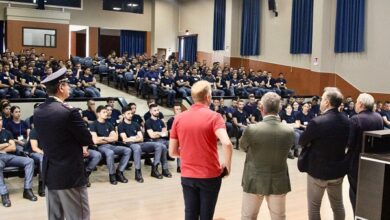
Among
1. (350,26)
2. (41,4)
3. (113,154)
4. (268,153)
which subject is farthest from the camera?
(41,4)

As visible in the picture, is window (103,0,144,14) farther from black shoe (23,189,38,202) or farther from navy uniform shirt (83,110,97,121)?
black shoe (23,189,38,202)

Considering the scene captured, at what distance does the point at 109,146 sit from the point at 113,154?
0.26m

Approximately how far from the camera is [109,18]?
726 inches

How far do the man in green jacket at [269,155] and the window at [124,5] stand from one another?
16307 mm

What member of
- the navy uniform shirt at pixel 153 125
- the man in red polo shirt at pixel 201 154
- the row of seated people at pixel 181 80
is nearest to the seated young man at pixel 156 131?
the navy uniform shirt at pixel 153 125

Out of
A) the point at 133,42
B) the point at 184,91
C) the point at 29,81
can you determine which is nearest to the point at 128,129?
the point at 29,81

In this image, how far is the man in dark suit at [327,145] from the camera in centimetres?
309

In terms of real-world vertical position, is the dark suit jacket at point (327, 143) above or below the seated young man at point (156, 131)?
above

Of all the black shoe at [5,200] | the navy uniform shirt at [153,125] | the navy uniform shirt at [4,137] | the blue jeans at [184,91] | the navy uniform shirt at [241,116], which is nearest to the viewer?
the black shoe at [5,200]

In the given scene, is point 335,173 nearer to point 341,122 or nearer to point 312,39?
point 341,122

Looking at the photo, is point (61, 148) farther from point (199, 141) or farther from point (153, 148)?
point (153, 148)

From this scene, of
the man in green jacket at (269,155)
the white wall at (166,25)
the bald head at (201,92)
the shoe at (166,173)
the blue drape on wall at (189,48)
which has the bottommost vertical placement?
the shoe at (166,173)

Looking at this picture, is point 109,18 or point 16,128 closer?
point 16,128

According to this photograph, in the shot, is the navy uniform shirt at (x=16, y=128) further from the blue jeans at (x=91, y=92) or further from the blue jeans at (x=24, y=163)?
the blue jeans at (x=91, y=92)
